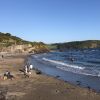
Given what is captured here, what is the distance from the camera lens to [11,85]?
2378 centimetres

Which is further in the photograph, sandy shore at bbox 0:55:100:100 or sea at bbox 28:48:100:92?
sea at bbox 28:48:100:92

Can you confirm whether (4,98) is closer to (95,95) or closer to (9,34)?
(95,95)

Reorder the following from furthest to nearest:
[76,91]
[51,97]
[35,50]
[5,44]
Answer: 1. [35,50]
2. [5,44]
3. [76,91]
4. [51,97]

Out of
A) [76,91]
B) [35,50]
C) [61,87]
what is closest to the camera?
[76,91]

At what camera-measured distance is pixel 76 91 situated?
2167cm

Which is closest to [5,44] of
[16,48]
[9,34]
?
[16,48]

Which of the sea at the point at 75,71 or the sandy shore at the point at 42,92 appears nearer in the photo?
the sandy shore at the point at 42,92

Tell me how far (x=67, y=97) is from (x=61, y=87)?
4230 mm

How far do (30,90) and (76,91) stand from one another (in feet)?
12.9

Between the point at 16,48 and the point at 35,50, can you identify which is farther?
the point at 35,50

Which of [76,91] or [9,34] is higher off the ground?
[9,34]

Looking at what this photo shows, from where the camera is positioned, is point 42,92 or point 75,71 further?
point 75,71

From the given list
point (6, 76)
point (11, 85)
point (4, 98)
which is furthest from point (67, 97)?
point (6, 76)

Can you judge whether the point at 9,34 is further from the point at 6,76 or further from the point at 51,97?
the point at 51,97
